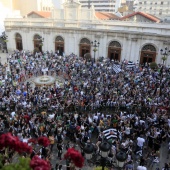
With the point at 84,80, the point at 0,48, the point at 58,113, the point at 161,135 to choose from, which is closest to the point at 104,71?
the point at 84,80

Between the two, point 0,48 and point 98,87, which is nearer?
point 98,87

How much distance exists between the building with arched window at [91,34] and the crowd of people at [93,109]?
A: 5.25 metres

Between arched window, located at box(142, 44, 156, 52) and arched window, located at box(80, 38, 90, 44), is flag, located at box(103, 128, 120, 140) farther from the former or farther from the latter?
arched window, located at box(80, 38, 90, 44)

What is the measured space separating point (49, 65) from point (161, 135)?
1851cm

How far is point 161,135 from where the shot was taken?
42.6 feet

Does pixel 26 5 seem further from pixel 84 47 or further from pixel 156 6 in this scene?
pixel 156 6

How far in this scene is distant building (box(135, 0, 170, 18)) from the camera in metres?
66.6

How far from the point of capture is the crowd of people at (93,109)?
1262 centimetres

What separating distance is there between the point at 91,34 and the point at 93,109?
18.3 meters

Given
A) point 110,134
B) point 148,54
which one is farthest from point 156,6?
point 110,134

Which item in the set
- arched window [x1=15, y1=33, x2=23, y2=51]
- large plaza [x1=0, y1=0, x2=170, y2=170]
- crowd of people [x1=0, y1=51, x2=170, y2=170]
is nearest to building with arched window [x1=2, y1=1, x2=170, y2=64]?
arched window [x1=15, y1=33, x2=23, y2=51]

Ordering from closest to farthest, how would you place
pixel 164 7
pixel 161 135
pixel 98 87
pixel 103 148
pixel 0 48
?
pixel 103 148
pixel 161 135
pixel 98 87
pixel 0 48
pixel 164 7

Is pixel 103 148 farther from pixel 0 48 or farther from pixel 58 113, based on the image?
pixel 0 48

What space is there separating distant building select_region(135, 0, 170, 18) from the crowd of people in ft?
167
